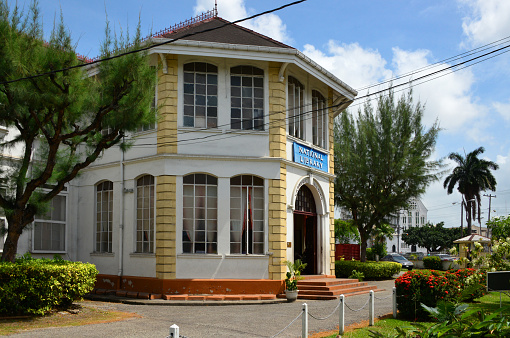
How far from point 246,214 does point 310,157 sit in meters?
3.72

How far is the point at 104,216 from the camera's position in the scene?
19.6m

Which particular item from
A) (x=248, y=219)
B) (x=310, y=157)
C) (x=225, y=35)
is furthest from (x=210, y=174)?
(x=225, y=35)

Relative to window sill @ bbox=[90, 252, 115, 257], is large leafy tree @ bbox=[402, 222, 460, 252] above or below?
below

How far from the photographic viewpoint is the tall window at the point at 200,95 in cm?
1781

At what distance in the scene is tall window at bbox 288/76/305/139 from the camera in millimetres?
19141

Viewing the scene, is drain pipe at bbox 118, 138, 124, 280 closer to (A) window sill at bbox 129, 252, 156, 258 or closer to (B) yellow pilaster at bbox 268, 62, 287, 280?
(A) window sill at bbox 129, 252, 156, 258

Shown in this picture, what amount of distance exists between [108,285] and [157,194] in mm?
3843

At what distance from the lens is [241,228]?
58.2 ft

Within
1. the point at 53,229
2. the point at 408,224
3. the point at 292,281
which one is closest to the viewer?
the point at 292,281

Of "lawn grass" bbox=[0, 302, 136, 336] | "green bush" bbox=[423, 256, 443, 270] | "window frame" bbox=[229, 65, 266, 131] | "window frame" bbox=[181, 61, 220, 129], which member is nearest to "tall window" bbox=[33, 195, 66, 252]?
"window frame" bbox=[181, 61, 220, 129]

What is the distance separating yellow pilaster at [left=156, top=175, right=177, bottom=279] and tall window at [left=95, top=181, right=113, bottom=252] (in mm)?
2877

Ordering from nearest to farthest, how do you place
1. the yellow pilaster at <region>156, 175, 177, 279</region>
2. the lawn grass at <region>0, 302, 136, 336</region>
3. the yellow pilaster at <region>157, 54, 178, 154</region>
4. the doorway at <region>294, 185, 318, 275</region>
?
the lawn grass at <region>0, 302, 136, 336</region> < the yellow pilaster at <region>156, 175, 177, 279</region> < the yellow pilaster at <region>157, 54, 178, 154</region> < the doorway at <region>294, 185, 318, 275</region>

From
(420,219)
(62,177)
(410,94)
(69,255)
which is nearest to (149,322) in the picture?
(62,177)

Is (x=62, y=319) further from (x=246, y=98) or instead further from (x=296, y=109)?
(x=296, y=109)
